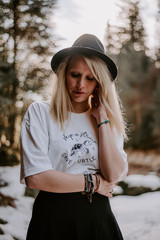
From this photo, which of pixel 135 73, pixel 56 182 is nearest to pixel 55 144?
pixel 56 182

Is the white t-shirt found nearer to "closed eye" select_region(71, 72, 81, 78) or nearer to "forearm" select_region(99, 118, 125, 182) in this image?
"forearm" select_region(99, 118, 125, 182)

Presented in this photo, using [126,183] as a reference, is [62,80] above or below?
above

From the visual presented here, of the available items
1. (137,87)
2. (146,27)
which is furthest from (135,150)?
(146,27)

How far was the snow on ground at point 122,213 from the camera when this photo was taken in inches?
134

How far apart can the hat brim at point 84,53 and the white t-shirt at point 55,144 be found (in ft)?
1.06

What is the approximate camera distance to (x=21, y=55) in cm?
567

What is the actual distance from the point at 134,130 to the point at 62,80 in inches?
475

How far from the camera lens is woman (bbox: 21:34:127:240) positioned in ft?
4.05

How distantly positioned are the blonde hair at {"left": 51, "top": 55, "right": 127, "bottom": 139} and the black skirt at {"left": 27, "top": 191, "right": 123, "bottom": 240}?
1.49 feet

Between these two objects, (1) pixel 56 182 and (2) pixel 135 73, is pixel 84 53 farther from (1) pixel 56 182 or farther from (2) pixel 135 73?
(2) pixel 135 73

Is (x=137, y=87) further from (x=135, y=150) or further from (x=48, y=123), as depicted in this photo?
(x=48, y=123)

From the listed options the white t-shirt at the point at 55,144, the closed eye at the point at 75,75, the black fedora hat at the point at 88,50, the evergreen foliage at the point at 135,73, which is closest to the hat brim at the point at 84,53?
the black fedora hat at the point at 88,50

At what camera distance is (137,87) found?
14.1m

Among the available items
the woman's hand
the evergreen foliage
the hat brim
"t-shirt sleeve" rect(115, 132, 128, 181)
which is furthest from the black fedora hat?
the evergreen foliage
